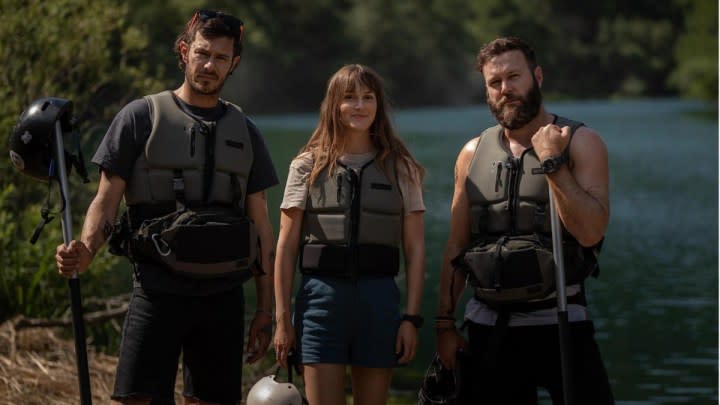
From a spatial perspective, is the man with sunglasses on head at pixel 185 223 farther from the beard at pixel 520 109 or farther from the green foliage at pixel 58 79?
the green foliage at pixel 58 79

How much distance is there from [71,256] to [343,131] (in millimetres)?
1112

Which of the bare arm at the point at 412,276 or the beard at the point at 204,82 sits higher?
the beard at the point at 204,82

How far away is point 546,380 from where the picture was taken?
5082 mm

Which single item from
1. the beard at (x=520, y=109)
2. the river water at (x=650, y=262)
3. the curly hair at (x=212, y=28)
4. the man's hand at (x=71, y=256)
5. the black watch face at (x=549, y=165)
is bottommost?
the river water at (x=650, y=262)

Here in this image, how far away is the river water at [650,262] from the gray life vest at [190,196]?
604 cm

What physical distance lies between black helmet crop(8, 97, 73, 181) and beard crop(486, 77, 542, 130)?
154 centimetres

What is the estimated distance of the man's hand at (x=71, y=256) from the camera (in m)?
4.91

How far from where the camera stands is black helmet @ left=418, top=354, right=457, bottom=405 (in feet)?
17.3

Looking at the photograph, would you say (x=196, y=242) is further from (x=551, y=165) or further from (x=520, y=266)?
(x=551, y=165)

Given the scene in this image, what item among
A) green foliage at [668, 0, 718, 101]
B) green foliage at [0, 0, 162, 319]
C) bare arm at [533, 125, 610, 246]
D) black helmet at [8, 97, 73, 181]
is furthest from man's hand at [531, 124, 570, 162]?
green foliage at [668, 0, 718, 101]

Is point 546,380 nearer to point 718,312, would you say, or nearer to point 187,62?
point 187,62

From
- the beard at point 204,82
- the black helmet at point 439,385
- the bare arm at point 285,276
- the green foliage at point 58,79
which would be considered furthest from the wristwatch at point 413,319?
the green foliage at point 58,79

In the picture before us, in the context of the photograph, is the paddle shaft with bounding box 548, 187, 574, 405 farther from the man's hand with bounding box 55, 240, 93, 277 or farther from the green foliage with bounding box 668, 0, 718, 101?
the green foliage with bounding box 668, 0, 718, 101

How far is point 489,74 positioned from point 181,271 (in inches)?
50.5
